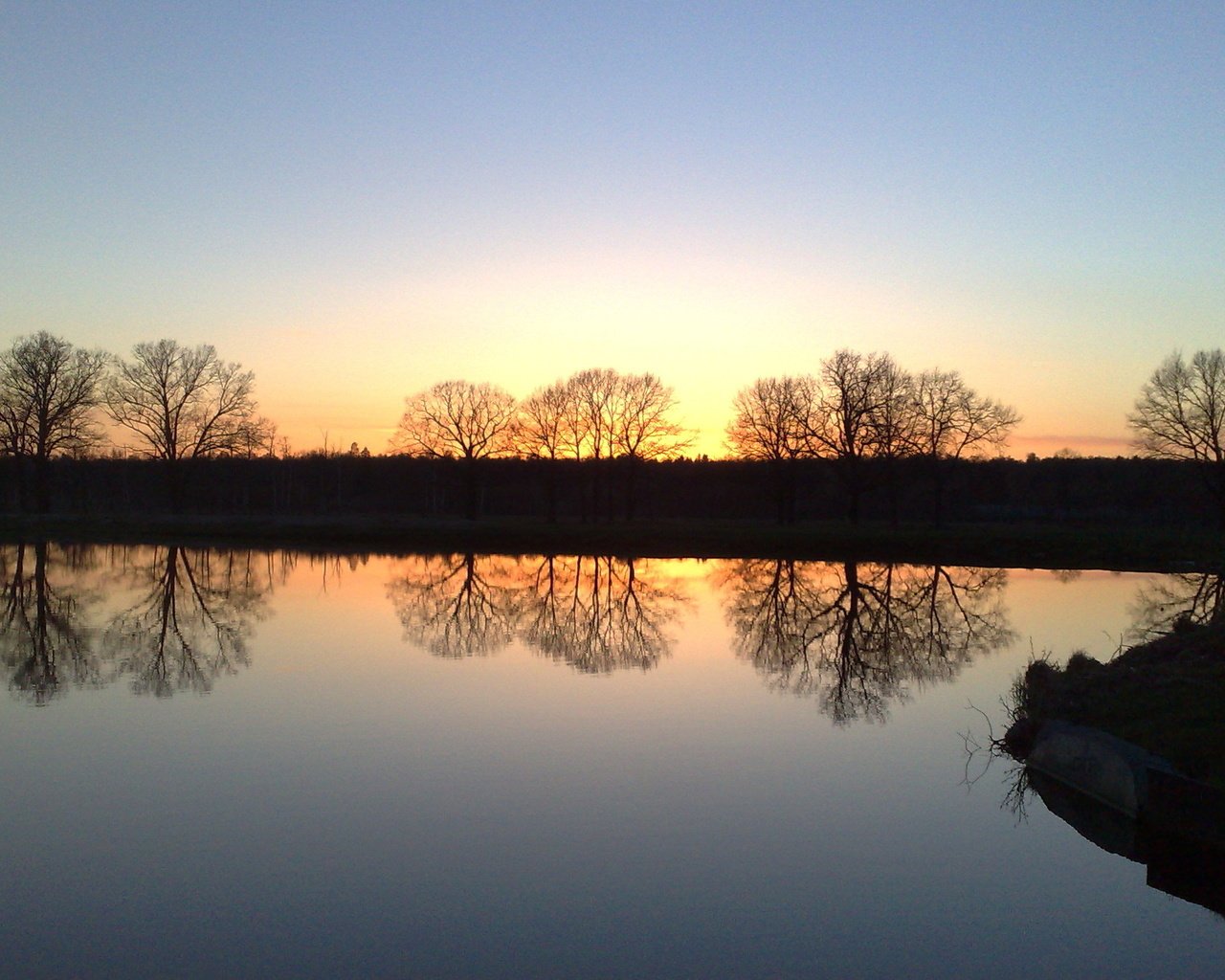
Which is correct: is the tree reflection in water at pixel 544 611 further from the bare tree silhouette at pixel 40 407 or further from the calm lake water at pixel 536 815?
the bare tree silhouette at pixel 40 407

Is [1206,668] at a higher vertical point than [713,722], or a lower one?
higher

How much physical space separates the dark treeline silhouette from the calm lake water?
38176 millimetres

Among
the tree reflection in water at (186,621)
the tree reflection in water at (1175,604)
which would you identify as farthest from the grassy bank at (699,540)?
the tree reflection in water at (186,621)

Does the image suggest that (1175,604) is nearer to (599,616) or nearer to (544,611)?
(599,616)

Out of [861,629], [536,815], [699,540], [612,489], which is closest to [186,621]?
[861,629]

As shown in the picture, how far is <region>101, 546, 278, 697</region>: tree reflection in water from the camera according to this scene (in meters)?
15.5

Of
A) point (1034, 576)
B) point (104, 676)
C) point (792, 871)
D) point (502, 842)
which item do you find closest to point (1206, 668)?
point (792, 871)

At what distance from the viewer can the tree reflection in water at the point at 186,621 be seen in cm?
1555

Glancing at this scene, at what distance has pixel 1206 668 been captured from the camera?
39.4 ft

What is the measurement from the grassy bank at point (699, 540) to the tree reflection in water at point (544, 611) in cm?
677

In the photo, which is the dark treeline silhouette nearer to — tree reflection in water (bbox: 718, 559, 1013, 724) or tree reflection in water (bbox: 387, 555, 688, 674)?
tree reflection in water (bbox: 718, 559, 1013, 724)

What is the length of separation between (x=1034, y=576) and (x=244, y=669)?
91.5 ft

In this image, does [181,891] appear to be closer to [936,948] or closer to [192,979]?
[192,979]

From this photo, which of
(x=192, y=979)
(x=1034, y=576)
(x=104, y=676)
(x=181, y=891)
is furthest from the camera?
(x=1034, y=576)
